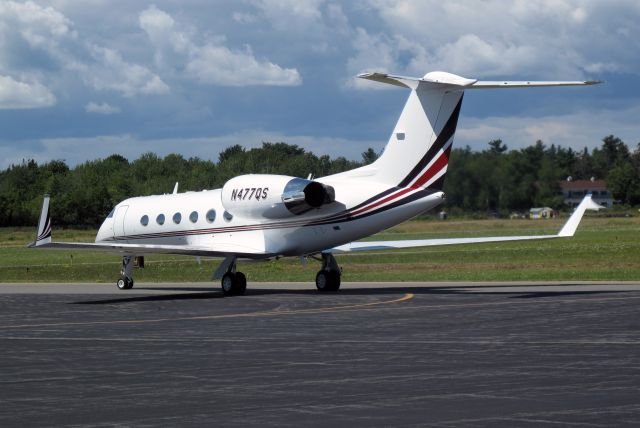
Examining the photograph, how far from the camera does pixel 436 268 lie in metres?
52.8

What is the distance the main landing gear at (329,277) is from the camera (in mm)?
36812

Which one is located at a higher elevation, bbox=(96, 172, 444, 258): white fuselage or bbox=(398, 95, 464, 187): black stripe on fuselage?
bbox=(398, 95, 464, 187): black stripe on fuselage

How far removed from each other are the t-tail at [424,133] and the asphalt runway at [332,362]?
3.66 m

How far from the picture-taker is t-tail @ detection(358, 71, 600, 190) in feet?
106

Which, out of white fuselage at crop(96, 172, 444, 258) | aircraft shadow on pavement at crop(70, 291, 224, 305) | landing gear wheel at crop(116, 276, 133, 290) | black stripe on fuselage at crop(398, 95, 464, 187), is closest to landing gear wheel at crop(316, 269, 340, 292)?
white fuselage at crop(96, 172, 444, 258)

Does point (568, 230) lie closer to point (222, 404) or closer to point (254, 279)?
point (254, 279)

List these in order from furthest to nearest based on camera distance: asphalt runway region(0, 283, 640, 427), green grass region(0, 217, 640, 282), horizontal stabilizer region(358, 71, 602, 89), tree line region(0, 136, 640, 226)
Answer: tree line region(0, 136, 640, 226) → green grass region(0, 217, 640, 282) → horizontal stabilizer region(358, 71, 602, 89) → asphalt runway region(0, 283, 640, 427)

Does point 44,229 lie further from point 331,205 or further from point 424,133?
point 424,133

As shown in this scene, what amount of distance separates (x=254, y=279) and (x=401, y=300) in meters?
17.9

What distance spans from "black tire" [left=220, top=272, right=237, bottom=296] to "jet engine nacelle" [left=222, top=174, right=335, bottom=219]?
200 cm

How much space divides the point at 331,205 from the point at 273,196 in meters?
2.15

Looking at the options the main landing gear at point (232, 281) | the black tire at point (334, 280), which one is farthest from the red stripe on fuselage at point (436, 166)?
the main landing gear at point (232, 281)

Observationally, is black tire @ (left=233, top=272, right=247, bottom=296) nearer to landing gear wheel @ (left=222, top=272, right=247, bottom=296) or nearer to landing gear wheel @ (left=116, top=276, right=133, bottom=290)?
landing gear wheel @ (left=222, top=272, right=247, bottom=296)

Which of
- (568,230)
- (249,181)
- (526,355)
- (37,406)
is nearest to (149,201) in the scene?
(249,181)
